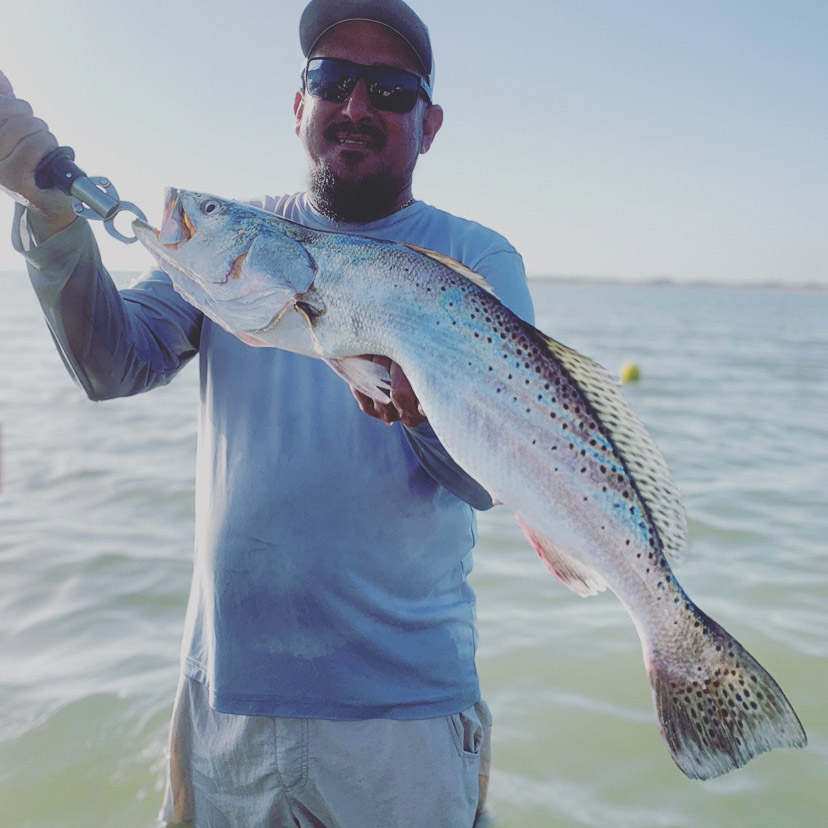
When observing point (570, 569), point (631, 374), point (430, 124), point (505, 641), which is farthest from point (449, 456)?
point (631, 374)

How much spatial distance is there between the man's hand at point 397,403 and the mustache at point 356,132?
111 cm

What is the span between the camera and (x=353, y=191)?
307cm

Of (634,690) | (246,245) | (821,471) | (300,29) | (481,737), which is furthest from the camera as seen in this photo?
(821,471)

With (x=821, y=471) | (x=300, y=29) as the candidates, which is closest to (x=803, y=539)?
(x=821, y=471)

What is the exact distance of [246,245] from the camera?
2.42 m

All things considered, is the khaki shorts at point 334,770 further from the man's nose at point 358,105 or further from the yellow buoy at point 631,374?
the yellow buoy at point 631,374

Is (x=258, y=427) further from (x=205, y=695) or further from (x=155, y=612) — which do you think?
(x=155, y=612)

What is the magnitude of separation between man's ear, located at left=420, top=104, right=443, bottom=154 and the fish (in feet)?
3.78

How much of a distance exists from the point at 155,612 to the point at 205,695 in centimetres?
363

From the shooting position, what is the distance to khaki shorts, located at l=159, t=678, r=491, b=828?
278 cm

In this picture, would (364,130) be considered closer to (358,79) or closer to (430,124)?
(358,79)

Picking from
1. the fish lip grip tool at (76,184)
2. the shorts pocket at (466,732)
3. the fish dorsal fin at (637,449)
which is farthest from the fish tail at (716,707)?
the fish lip grip tool at (76,184)

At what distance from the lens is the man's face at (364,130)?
121 inches

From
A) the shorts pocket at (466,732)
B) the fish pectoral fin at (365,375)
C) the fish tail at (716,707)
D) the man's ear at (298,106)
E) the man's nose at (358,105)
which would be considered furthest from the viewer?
the man's ear at (298,106)
